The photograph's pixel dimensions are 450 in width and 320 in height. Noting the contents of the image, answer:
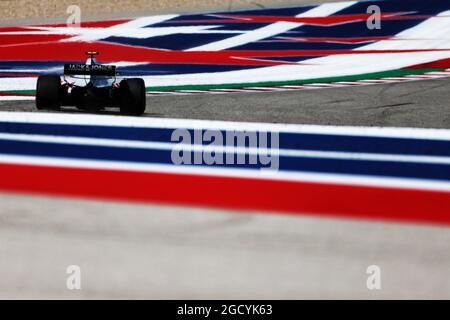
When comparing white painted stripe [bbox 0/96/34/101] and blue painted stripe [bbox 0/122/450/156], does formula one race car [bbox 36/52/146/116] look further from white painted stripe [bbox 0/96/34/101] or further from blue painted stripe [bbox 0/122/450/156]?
blue painted stripe [bbox 0/122/450/156]

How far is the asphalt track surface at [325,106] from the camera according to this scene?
881 cm

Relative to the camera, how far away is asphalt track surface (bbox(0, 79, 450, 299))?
3.77m

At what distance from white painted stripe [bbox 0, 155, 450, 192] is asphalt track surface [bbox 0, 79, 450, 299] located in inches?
16.9

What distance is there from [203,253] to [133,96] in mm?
4927

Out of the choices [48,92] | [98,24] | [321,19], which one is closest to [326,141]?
[48,92]

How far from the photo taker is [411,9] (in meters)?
17.2

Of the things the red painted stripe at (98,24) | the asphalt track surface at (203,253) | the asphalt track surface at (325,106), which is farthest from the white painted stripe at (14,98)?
the red painted stripe at (98,24)

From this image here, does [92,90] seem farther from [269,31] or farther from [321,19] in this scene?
[321,19]

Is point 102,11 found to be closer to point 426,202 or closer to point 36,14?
point 36,14

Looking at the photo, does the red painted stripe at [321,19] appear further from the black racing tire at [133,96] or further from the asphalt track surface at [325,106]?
the black racing tire at [133,96]

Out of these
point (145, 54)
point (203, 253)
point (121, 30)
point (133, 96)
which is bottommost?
point (203, 253)

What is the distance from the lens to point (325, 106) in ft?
32.2

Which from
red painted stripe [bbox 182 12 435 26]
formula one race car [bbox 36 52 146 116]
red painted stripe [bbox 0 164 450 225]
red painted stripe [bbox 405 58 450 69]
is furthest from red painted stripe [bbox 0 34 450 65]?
Result: red painted stripe [bbox 0 164 450 225]
